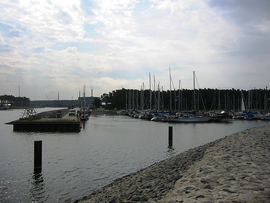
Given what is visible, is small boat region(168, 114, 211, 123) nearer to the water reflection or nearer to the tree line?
the tree line

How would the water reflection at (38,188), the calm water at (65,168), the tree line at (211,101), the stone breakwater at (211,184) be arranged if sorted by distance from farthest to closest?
the tree line at (211,101) < the calm water at (65,168) < the water reflection at (38,188) < the stone breakwater at (211,184)

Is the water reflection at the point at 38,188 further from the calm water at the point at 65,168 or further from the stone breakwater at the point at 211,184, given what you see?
the stone breakwater at the point at 211,184

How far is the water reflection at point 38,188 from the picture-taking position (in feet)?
52.5

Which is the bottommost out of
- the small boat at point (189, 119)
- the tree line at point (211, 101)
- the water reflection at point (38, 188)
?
the water reflection at point (38, 188)

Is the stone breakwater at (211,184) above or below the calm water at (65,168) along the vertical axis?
above

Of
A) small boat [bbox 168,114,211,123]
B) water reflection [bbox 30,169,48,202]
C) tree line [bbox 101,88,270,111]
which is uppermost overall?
tree line [bbox 101,88,270,111]

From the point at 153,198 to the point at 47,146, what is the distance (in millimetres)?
25872

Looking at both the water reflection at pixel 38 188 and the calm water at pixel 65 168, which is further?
the calm water at pixel 65 168

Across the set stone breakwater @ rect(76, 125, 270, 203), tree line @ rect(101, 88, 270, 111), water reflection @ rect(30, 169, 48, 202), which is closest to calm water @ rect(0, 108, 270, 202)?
water reflection @ rect(30, 169, 48, 202)

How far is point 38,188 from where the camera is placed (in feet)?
58.5

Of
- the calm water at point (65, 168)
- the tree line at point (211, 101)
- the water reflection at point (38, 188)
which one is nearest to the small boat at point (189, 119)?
the tree line at point (211, 101)

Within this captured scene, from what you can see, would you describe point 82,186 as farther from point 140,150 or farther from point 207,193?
point 140,150

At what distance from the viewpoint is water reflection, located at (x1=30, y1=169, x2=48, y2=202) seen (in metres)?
16.0

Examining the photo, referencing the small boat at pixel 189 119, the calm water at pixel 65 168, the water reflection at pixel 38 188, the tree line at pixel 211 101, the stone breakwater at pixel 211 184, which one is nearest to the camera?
the stone breakwater at pixel 211 184
